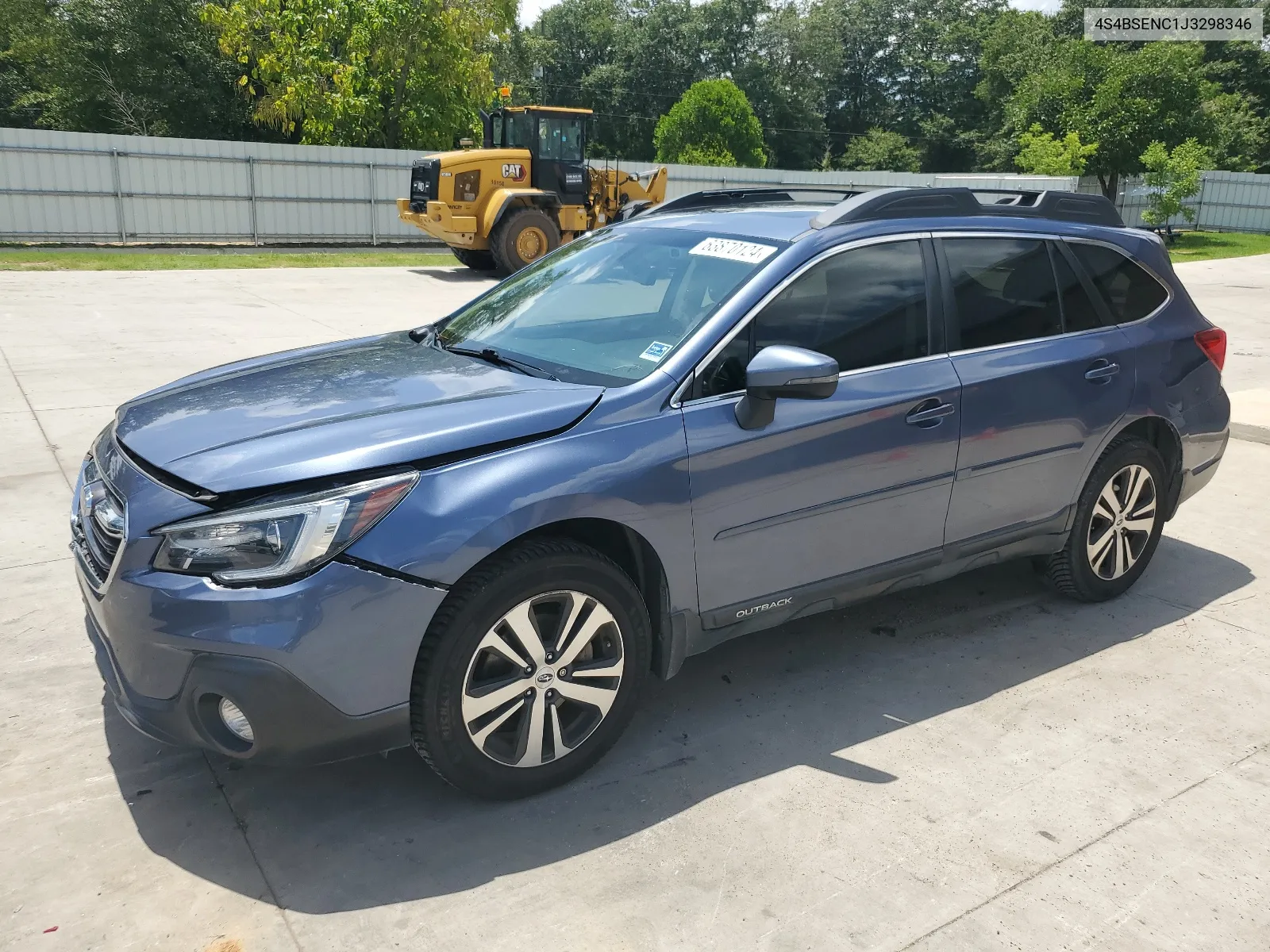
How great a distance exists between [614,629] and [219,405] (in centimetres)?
143

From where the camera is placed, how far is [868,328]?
151 inches

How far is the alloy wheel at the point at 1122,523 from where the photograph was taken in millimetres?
4633

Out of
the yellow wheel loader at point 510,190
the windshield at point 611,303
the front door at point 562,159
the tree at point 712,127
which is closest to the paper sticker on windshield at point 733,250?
the windshield at point 611,303

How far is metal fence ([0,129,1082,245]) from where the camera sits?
2086 centimetres

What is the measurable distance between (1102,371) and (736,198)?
5.49 feet

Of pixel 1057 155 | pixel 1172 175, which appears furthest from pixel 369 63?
pixel 1172 175

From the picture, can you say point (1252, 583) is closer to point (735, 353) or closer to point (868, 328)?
point (868, 328)

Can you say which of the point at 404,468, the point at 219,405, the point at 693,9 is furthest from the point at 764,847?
the point at 693,9

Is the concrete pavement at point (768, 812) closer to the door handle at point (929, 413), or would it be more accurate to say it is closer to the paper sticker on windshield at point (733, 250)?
the door handle at point (929, 413)

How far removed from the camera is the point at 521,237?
1870cm

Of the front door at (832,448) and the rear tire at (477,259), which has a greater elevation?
the front door at (832,448)

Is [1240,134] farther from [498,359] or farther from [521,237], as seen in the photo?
[498,359]

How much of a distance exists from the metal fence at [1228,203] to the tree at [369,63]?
19483 mm

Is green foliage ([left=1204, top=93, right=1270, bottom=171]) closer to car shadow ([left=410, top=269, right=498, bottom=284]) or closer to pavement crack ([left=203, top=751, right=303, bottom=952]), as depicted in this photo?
car shadow ([left=410, top=269, right=498, bottom=284])
